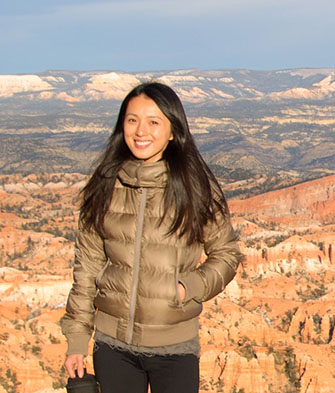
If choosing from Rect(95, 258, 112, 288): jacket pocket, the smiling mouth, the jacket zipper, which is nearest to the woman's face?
the smiling mouth

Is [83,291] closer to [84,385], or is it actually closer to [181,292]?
[84,385]

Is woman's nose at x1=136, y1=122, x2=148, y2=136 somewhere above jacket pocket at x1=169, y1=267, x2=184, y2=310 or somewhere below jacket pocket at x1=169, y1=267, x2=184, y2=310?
above

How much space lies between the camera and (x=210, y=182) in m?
Result: 4.95

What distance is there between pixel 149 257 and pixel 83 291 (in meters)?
0.56

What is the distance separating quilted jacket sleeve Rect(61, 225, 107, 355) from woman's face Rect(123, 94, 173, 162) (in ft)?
2.07

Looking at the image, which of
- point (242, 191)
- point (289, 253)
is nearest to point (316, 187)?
point (242, 191)

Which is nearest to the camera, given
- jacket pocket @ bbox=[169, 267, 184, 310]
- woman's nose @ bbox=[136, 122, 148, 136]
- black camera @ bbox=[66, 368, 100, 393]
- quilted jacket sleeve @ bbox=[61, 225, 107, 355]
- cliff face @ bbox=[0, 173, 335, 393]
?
Answer: jacket pocket @ bbox=[169, 267, 184, 310]

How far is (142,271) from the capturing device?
4633 millimetres

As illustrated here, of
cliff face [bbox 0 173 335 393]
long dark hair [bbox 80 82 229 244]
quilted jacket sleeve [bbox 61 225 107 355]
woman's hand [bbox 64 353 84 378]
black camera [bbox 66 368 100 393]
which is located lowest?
cliff face [bbox 0 173 335 393]

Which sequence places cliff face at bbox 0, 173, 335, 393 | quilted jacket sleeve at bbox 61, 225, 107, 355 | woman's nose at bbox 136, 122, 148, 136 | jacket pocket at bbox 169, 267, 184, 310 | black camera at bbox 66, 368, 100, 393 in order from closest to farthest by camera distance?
1. jacket pocket at bbox 169, 267, 184, 310
2. black camera at bbox 66, 368, 100, 393
3. quilted jacket sleeve at bbox 61, 225, 107, 355
4. woman's nose at bbox 136, 122, 148, 136
5. cliff face at bbox 0, 173, 335, 393

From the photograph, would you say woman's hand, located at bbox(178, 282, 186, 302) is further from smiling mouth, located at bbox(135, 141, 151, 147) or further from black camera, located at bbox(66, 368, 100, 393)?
smiling mouth, located at bbox(135, 141, 151, 147)

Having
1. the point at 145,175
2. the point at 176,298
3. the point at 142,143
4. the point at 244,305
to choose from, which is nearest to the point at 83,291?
the point at 176,298

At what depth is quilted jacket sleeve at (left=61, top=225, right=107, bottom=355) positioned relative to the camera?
488cm

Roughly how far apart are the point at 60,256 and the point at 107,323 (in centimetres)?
4936
